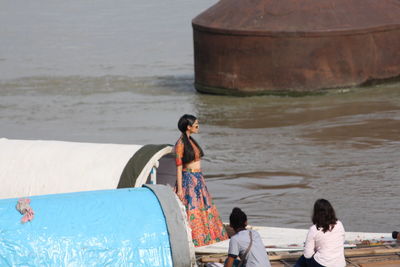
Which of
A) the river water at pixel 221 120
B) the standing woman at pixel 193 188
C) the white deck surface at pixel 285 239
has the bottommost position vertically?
the river water at pixel 221 120

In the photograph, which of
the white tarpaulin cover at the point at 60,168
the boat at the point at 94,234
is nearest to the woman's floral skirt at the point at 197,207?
the white tarpaulin cover at the point at 60,168

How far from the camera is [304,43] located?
762 inches

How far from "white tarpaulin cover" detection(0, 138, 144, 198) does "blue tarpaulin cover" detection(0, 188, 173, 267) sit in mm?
1401

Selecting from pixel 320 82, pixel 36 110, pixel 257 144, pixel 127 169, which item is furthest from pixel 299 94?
pixel 127 169

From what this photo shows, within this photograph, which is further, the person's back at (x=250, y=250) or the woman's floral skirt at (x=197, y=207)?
the woman's floral skirt at (x=197, y=207)

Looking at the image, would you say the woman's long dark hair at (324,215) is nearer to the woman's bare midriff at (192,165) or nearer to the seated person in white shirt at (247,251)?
the seated person in white shirt at (247,251)

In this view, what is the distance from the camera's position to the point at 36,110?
794 inches

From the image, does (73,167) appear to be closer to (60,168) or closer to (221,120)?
(60,168)

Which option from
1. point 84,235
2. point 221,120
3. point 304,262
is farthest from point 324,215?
point 221,120

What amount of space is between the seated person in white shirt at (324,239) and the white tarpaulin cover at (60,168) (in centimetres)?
270

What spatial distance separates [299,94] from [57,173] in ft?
34.7

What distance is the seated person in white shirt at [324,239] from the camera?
7.41 meters

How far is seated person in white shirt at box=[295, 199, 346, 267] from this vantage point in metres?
7.41

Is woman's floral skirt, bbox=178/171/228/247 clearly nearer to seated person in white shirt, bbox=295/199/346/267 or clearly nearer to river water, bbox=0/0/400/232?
river water, bbox=0/0/400/232
